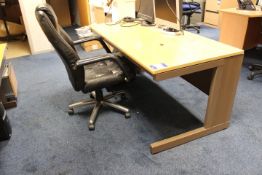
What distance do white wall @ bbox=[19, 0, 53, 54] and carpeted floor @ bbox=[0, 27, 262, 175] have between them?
4.17 feet

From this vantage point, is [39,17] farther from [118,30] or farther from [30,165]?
[30,165]

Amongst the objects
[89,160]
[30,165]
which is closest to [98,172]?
[89,160]

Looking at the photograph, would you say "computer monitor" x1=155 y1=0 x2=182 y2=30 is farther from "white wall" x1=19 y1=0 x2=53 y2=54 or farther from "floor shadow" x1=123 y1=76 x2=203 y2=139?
"white wall" x1=19 y1=0 x2=53 y2=54

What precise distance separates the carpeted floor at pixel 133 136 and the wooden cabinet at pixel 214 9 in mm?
2511

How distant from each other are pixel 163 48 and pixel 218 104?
2.01 ft

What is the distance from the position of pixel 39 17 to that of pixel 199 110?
163 centimetres

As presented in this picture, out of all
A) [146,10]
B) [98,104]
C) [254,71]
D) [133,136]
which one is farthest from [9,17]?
[254,71]

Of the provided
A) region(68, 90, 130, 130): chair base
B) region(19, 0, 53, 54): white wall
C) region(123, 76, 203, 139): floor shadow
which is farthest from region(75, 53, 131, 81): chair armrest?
region(19, 0, 53, 54): white wall

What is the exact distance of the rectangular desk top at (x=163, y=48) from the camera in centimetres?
154

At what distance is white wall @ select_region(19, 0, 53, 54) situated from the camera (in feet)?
11.7

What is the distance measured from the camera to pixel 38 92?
274cm

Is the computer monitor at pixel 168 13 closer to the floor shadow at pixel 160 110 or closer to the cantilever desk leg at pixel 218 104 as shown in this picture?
the cantilever desk leg at pixel 218 104

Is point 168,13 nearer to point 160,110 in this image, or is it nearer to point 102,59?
point 102,59

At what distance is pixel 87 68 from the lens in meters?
2.20
